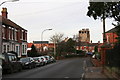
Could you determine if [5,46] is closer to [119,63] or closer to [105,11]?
[105,11]

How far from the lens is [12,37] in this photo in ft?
162

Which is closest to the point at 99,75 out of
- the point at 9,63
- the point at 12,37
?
the point at 9,63

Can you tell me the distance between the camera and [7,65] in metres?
23.6

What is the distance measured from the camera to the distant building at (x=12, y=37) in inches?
1761

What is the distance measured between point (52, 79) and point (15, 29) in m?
35.2

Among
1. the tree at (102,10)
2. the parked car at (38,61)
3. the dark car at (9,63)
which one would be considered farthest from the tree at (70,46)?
the tree at (102,10)

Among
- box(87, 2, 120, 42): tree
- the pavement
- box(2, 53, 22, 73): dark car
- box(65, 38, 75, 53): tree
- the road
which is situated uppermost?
box(87, 2, 120, 42): tree

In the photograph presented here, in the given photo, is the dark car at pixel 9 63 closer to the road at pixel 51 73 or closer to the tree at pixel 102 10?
the road at pixel 51 73

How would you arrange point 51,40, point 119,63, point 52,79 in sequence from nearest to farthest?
point 119,63, point 52,79, point 51,40

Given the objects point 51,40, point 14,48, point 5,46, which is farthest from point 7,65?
point 51,40

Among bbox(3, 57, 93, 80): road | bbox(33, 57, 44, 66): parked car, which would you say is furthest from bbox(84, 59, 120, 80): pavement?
bbox(33, 57, 44, 66): parked car

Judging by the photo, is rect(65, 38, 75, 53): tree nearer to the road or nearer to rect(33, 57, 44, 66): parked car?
rect(33, 57, 44, 66): parked car

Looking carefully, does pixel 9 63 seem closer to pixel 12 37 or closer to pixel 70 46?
pixel 12 37

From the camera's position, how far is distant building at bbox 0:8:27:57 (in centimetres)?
4472
